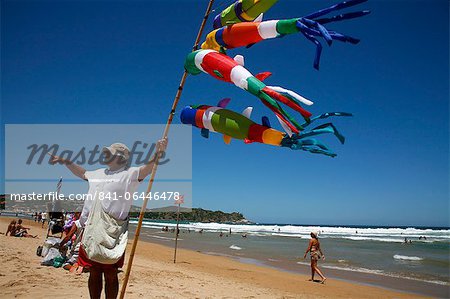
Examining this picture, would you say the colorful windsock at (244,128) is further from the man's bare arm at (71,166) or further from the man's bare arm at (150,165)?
the man's bare arm at (71,166)

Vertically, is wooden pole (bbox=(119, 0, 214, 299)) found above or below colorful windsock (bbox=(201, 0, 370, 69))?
below

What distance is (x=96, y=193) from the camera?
314 centimetres

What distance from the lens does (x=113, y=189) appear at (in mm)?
3105

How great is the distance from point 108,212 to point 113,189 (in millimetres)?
204

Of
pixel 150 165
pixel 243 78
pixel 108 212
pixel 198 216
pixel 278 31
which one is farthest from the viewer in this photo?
pixel 198 216

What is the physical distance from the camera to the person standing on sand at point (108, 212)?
9.84 feet

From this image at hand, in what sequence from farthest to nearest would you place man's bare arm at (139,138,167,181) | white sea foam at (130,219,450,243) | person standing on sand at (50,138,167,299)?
white sea foam at (130,219,450,243) → man's bare arm at (139,138,167,181) → person standing on sand at (50,138,167,299)

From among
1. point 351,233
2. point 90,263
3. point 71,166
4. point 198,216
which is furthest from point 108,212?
point 198,216

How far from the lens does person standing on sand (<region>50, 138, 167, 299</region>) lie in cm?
300

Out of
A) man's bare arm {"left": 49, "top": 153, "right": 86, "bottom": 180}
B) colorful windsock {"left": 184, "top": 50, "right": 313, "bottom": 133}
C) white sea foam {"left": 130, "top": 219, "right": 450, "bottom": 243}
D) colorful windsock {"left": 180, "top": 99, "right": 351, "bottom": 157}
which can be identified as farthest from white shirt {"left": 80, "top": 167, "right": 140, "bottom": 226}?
white sea foam {"left": 130, "top": 219, "right": 450, "bottom": 243}

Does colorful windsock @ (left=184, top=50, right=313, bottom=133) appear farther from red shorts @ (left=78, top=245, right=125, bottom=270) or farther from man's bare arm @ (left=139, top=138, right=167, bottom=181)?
Result: red shorts @ (left=78, top=245, right=125, bottom=270)

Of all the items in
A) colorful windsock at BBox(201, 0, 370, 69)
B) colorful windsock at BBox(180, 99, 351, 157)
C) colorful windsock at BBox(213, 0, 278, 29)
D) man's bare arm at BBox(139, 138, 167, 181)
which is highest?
colorful windsock at BBox(213, 0, 278, 29)

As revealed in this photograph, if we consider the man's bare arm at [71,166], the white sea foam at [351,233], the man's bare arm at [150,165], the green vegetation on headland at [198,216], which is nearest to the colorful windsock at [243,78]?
the man's bare arm at [150,165]

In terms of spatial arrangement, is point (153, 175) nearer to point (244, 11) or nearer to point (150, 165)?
point (150, 165)
